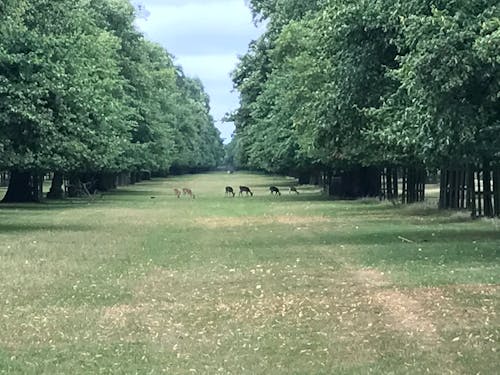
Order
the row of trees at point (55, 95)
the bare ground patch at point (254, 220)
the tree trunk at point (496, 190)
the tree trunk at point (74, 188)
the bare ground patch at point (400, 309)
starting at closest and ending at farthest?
the bare ground patch at point (400, 309), the row of trees at point (55, 95), the tree trunk at point (496, 190), the bare ground patch at point (254, 220), the tree trunk at point (74, 188)

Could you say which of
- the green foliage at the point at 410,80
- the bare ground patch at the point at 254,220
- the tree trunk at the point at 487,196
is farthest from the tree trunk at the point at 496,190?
the bare ground patch at the point at 254,220

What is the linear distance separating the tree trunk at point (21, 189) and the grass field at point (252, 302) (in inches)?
926

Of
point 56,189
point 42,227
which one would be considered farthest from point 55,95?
point 56,189

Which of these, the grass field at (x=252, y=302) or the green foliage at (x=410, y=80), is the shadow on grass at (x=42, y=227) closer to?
the grass field at (x=252, y=302)

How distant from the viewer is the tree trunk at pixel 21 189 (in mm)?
47719

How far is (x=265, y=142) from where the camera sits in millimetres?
54875

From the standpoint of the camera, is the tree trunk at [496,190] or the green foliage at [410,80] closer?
the green foliage at [410,80]

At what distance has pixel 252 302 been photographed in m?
12.4

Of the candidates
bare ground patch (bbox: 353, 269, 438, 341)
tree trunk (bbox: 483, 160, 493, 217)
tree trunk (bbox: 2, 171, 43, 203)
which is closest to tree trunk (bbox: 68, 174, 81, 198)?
tree trunk (bbox: 2, 171, 43, 203)

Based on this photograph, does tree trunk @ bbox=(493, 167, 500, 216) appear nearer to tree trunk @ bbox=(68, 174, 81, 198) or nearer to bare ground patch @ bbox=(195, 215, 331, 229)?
bare ground patch @ bbox=(195, 215, 331, 229)

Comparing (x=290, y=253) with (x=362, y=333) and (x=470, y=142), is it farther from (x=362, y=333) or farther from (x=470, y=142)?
(x=362, y=333)

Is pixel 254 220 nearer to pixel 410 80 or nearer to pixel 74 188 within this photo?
pixel 410 80

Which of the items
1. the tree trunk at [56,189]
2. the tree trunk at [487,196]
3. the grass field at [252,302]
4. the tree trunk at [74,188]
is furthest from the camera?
the tree trunk at [74,188]

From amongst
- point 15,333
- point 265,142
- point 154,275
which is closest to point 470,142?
point 154,275
